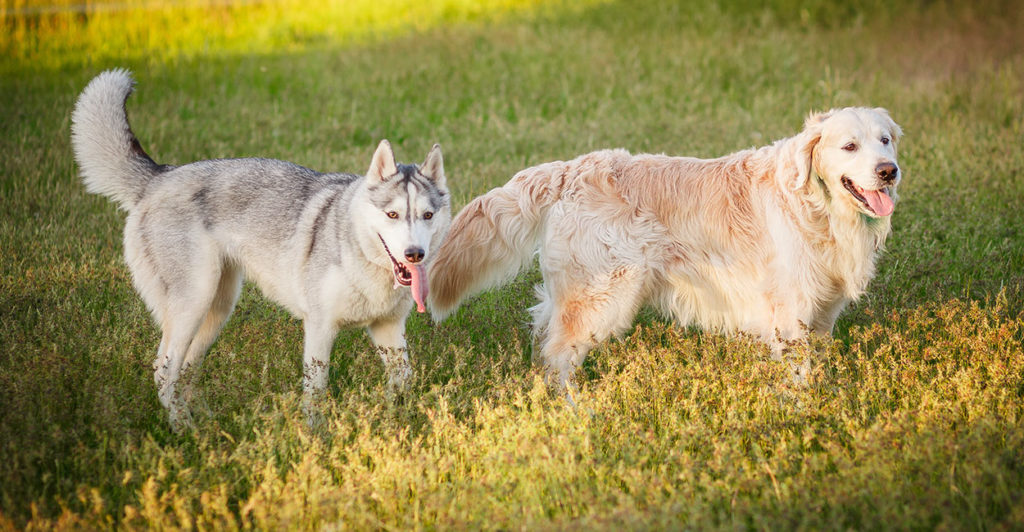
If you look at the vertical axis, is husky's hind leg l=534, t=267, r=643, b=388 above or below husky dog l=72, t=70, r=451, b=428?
below

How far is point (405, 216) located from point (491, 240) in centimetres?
93

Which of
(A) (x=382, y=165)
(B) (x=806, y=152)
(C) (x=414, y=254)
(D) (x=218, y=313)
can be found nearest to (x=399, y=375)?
(C) (x=414, y=254)

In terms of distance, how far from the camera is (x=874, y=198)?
4.75m

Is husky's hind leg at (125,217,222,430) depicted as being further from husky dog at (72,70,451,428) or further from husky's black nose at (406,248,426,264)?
husky's black nose at (406,248,426,264)

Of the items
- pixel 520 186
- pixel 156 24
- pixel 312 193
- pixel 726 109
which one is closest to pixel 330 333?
pixel 312 193

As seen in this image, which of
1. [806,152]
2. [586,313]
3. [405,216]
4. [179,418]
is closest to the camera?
[405,216]

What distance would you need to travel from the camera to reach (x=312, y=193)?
16.0ft

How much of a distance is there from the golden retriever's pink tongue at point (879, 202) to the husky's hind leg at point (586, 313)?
1.35 m

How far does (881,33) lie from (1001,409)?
11815mm

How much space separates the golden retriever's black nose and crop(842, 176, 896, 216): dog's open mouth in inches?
5.2

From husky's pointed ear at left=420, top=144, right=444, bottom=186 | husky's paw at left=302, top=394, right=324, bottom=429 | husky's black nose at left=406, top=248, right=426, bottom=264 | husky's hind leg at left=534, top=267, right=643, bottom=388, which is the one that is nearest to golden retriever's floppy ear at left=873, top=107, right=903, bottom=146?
husky's hind leg at left=534, top=267, right=643, bottom=388

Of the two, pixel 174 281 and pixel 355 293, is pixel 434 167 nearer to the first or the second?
pixel 355 293

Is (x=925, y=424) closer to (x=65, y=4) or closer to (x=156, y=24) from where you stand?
(x=156, y=24)

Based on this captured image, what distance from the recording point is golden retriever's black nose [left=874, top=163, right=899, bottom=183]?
4605 millimetres
